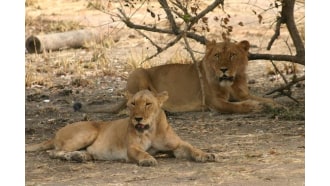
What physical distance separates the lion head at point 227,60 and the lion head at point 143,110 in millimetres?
2383

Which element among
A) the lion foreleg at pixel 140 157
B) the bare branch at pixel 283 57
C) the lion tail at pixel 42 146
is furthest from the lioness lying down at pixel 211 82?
the lion foreleg at pixel 140 157

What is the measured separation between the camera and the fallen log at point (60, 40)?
12.4 meters

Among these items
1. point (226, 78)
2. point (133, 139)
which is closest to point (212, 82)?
point (226, 78)

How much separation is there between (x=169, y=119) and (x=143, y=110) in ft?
7.16

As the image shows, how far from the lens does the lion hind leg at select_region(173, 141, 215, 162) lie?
17.8 ft

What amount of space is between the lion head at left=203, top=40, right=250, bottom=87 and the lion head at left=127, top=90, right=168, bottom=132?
238 cm

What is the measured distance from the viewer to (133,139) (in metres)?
5.57

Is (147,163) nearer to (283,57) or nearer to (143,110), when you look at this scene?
(143,110)

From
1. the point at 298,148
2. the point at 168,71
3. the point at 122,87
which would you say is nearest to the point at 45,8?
the point at 122,87

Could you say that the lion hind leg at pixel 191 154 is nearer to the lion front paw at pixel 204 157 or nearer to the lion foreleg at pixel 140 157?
the lion front paw at pixel 204 157

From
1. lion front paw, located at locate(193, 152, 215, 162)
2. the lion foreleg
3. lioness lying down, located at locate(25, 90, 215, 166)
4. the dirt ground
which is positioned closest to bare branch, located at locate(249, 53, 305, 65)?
the dirt ground

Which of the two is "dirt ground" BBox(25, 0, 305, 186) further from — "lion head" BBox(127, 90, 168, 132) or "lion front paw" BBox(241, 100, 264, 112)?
"lion head" BBox(127, 90, 168, 132)
